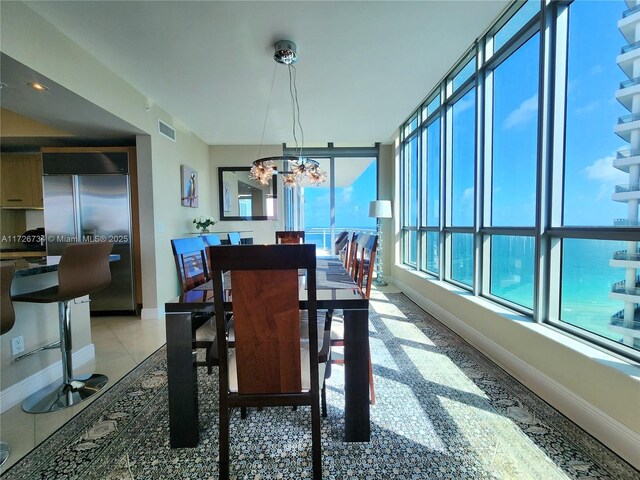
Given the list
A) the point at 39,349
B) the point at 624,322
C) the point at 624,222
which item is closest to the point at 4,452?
the point at 39,349

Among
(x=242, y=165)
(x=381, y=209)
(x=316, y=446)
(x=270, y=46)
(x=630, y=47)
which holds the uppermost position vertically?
(x=270, y=46)

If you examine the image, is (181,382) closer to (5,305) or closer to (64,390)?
(5,305)

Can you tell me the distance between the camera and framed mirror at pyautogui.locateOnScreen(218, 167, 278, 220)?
5500 millimetres

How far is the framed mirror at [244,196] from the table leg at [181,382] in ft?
14.0

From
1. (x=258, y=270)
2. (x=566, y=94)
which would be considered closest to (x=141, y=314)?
(x=258, y=270)

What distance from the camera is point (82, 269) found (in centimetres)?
188

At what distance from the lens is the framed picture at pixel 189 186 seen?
14.2 ft

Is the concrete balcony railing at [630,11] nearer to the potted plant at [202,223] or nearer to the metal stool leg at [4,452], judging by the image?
the metal stool leg at [4,452]

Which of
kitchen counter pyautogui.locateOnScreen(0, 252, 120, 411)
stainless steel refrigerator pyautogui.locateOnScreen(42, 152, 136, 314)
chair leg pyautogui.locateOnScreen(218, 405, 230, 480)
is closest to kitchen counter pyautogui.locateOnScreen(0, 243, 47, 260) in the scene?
stainless steel refrigerator pyautogui.locateOnScreen(42, 152, 136, 314)

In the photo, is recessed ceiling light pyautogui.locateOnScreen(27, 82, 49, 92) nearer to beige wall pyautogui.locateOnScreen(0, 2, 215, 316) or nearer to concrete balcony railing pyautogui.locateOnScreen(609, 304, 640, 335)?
beige wall pyautogui.locateOnScreen(0, 2, 215, 316)

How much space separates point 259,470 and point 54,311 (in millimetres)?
2044

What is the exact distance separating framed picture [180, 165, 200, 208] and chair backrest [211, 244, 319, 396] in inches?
150

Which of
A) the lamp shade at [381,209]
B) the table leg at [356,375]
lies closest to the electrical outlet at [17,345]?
the table leg at [356,375]

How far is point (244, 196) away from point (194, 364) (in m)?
4.55
